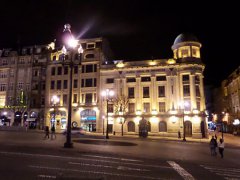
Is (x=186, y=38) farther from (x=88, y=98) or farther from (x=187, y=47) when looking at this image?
(x=88, y=98)

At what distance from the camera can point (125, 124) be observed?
4909 cm

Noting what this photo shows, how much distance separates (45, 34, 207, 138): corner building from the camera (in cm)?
4644

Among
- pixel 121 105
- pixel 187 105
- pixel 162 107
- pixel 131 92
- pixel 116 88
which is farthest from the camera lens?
pixel 116 88

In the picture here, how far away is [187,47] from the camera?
48.8 m

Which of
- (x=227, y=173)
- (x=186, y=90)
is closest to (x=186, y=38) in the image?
(x=186, y=90)

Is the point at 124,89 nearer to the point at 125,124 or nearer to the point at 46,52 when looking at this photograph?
the point at 125,124

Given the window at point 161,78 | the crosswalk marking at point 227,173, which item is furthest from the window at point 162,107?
the crosswalk marking at point 227,173

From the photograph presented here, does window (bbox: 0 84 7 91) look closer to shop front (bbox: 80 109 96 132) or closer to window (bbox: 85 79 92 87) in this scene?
window (bbox: 85 79 92 87)

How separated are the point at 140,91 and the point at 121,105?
22.2 feet

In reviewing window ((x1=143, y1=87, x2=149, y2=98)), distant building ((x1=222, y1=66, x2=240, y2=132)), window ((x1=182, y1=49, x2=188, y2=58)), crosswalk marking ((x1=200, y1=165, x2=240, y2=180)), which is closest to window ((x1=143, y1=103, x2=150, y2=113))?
window ((x1=143, y1=87, x2=149, y2=98))

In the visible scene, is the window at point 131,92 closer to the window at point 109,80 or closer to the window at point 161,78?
the window at point 109,80

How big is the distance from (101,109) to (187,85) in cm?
2038

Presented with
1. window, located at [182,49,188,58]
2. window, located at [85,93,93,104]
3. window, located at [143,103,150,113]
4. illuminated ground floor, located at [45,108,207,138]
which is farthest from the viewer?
window, located at [85,93,93,104]

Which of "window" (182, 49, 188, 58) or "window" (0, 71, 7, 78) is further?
"window" (0, 71, 7, 78)
